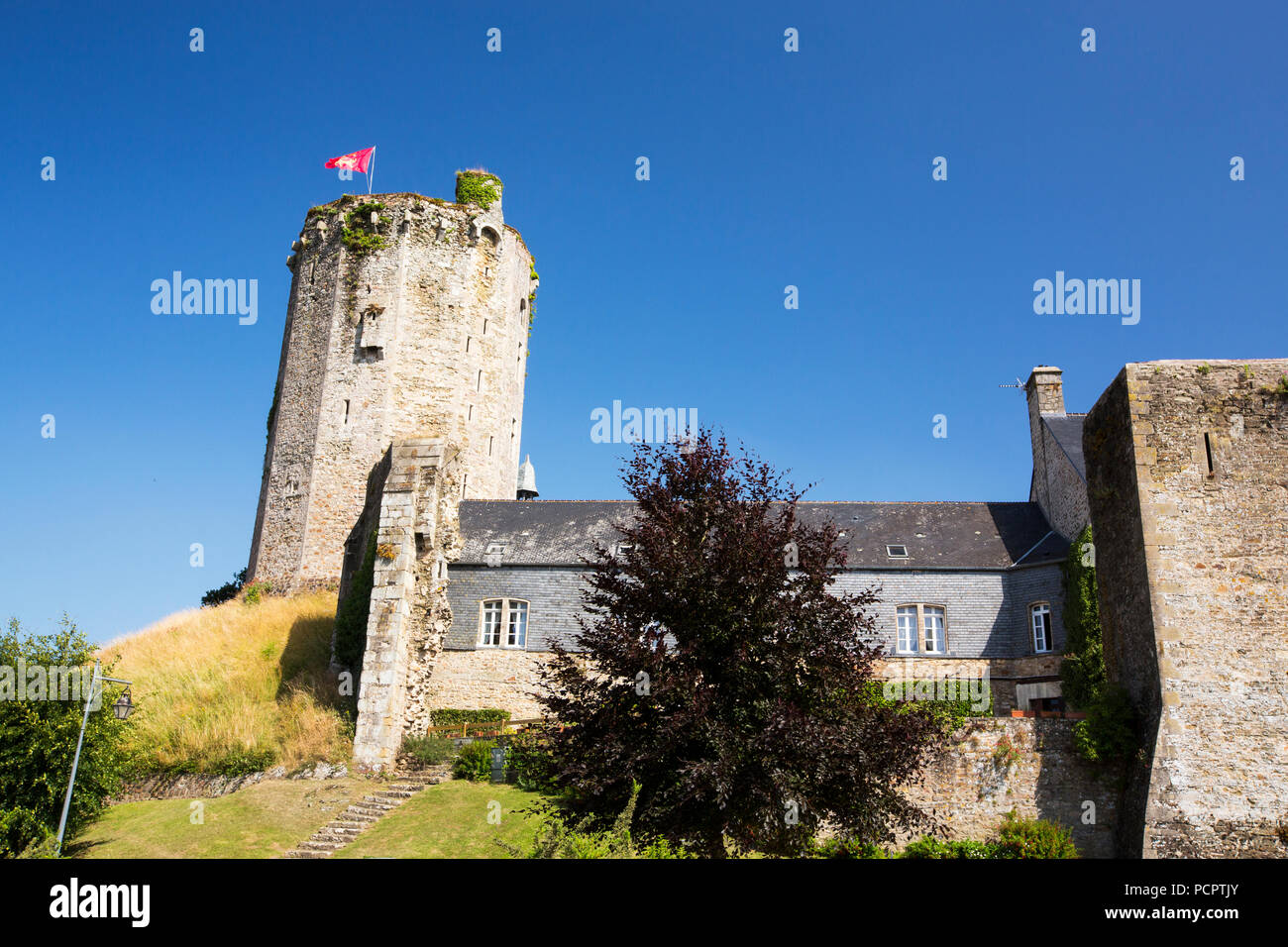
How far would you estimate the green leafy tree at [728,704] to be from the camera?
10000mm

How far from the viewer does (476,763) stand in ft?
62.1

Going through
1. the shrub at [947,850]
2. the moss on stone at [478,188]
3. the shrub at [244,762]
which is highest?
the moss on stone at [478,188]

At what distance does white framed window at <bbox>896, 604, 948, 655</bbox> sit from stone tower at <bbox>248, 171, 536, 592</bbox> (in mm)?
17924

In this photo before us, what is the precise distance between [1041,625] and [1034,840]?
1110cm

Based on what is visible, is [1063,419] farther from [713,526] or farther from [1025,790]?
[713,526]

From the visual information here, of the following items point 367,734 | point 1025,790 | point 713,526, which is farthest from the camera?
point 367,734

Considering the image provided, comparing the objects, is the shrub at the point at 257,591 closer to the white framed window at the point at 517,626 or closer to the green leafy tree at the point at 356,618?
the green leafy tree at the point at 356,618

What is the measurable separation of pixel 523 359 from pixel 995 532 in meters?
22.2

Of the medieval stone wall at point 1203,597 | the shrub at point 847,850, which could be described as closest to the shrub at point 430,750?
the shrub at point 847,850

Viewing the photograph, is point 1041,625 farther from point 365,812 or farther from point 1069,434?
point 365,812

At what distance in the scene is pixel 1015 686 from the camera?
23.4m

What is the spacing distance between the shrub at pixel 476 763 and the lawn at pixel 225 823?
1.89m

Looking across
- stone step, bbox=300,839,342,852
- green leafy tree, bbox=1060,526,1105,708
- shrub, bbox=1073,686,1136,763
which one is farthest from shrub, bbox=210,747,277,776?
green leafy tree, bbox=1060,526,1105,708
